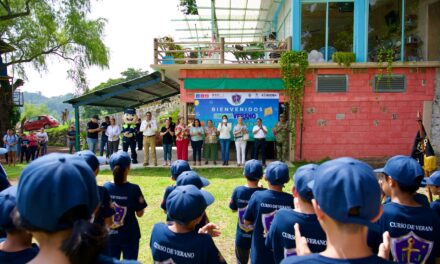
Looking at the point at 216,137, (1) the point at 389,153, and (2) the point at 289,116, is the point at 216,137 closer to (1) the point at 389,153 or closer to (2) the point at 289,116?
(2) the point at 289,116

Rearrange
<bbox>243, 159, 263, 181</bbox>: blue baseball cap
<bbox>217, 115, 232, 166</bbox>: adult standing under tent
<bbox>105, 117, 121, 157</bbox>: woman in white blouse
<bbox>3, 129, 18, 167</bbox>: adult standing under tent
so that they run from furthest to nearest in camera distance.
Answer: <bbox>3, 129, 18, 167</bbox>: adult standing under tent < <bbox>105, 117, 121, 157</bbox>: woman in white blouse < <bbox>217, 115, 232, 166</bbox>: adult standing under tent < <bbox>243, 159, 263, 181</bbox>: blue baseball cap

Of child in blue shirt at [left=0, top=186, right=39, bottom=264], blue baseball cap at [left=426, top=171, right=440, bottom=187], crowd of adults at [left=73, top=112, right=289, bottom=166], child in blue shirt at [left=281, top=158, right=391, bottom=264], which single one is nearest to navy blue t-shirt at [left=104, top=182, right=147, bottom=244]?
child in blue shirt at [left=0, top=186, right=39, bottom=264]

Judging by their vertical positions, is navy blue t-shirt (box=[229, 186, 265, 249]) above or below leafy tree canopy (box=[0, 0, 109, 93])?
below

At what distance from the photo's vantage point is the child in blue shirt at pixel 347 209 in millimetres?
1496

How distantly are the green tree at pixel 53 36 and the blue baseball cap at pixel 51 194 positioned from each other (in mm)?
20461

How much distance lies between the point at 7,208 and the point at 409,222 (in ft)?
8.37

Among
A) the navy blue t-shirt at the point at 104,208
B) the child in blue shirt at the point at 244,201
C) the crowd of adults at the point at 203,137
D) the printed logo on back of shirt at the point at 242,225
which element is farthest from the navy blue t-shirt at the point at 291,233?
the crowd of adults at the point at 203,137

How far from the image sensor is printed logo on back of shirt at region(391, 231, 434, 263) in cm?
267

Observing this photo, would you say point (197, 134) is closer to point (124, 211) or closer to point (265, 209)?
point (124, 211)

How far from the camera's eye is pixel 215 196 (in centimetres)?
830

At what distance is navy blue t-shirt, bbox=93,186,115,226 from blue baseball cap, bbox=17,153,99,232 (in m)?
1.88

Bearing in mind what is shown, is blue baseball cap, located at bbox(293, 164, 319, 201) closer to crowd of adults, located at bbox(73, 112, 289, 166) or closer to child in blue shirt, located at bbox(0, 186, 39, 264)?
child in blue shirt, located at bbox(0, 186, 39, 264)

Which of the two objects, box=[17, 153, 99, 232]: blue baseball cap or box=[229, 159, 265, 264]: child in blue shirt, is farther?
box=[229, 159, 265, 264]: child in blue shirt

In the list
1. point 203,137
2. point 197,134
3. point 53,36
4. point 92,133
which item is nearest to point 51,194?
point 197,134
